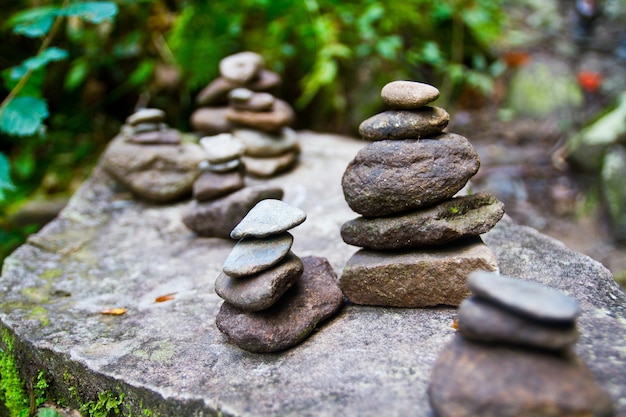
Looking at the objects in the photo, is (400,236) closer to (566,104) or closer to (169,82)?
(169,82)

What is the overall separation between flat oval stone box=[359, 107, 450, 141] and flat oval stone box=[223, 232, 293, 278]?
24.6 inches

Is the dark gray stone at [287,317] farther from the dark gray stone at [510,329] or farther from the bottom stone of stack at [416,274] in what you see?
the dark gray stone at [510,329]

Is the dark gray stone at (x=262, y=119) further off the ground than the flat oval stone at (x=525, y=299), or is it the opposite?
the flat oval stone at (x=525, y=299)

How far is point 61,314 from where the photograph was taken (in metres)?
2.55

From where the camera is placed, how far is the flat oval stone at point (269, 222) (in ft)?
6.91

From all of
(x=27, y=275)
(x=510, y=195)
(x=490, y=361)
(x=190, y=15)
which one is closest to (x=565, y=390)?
(x=490, y=361)

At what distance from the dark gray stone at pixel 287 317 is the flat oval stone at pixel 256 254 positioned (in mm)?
202

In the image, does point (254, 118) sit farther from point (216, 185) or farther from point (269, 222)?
point (269, 222)

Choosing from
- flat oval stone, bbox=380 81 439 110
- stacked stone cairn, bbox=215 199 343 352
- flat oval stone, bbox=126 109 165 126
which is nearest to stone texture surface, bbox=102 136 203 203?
flat oval stone, bbox=126 109 165 126

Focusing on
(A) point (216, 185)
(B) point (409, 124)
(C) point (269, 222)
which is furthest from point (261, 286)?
(A) point (216, 185)

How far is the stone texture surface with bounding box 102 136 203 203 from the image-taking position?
376 cm

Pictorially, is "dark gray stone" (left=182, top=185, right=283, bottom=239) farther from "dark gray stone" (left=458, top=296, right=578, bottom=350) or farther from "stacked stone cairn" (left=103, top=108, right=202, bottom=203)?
"dark gray stone" (left=458, top=296, right=578, bottom=350)

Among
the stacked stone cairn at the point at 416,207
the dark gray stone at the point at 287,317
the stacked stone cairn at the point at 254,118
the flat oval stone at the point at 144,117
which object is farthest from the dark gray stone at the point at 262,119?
the dark gray stone at the point at 287,317

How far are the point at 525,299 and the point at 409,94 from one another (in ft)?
3.49
